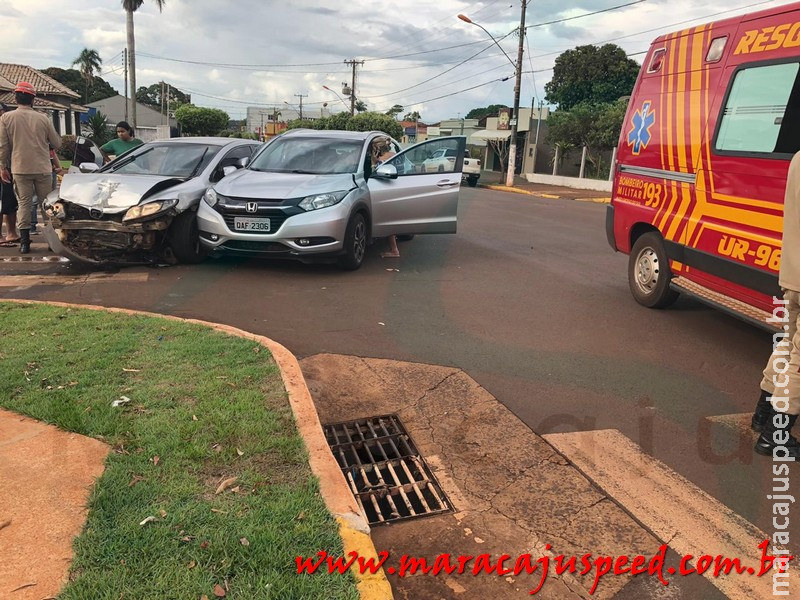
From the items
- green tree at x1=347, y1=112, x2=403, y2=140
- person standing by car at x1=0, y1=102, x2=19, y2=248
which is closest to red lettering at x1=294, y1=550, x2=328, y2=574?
person standing by car at x1=0, y1=102, x2=19, y2=248

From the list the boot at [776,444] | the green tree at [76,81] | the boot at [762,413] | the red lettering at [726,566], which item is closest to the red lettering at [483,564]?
the red lettering at [726,566]

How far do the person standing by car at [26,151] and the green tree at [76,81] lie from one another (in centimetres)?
7905

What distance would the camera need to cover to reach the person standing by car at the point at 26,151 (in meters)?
7.93

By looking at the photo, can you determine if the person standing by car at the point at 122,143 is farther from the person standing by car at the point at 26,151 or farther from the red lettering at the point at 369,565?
the red lettering at the point at 369,565

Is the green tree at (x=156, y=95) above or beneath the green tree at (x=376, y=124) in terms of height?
above

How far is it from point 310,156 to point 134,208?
Result: 244 cm

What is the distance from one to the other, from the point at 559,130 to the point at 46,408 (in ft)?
93.2

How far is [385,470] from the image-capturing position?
139 inches

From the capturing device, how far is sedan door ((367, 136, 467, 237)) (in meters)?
8.55

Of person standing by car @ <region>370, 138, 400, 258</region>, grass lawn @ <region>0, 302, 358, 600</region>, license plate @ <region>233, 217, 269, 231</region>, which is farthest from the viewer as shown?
person standing by car @ <region>370, 138, 400, 258</region>

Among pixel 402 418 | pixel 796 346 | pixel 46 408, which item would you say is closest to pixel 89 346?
pixel 46 408

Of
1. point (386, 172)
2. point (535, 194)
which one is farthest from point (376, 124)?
point (386, 172)

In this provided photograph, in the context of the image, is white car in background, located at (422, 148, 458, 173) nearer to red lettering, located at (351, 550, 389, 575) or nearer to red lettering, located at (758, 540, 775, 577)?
red lettering, located at (758, 540, 775, 577)

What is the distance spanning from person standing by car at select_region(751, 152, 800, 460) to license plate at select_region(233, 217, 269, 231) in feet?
17.7
